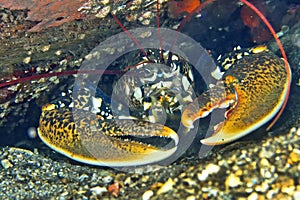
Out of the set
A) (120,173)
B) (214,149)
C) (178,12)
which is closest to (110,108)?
(120,173)

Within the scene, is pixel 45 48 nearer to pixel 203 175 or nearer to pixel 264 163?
pixel 203 175

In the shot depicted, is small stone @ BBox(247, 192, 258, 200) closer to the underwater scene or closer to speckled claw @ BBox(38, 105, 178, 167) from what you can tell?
the underwater scene

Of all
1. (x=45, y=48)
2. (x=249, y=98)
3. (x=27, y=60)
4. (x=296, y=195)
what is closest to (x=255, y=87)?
(x=249, y=98)

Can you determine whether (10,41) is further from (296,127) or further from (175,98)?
(296,127)

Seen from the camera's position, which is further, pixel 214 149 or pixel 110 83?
pixel 110 83

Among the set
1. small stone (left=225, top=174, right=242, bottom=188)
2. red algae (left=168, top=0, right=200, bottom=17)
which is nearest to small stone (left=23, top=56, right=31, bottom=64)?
red algae (left=168, top=0, right=200, bottom=17)

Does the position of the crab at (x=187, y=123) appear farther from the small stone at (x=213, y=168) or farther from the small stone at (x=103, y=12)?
the small stone at (x=103, y=12)
